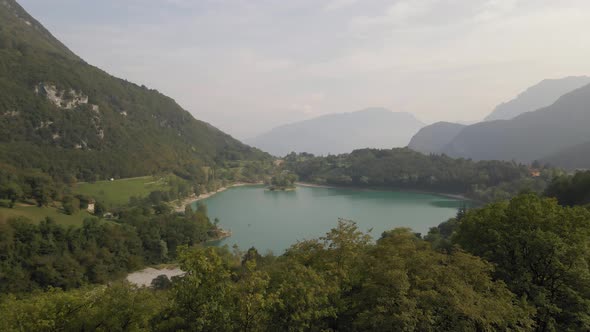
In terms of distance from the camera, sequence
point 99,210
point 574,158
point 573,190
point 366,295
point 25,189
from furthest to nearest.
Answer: point 574,158
point 99,210
point 25,189
point 573,190
point 366,295

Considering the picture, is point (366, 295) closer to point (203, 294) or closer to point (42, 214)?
point (203, 294)

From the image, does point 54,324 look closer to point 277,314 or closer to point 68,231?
point 277,314

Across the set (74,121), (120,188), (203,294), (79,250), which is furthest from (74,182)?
(203,294)

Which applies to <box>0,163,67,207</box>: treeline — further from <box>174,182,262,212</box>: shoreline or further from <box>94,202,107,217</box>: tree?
<box>174,182,262,212</box>: shoreline

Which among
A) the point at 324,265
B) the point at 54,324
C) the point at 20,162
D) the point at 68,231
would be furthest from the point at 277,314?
the point at 20,162

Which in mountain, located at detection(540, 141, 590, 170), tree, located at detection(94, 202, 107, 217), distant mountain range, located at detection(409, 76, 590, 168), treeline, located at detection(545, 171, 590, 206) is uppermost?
distant mountain range, located at detection(409, 76, 590, 168)

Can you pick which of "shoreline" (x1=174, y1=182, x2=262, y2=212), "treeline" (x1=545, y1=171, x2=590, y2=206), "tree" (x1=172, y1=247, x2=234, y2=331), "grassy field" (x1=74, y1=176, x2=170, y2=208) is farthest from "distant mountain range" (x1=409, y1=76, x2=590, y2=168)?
"tree" (x1=172, y1=247, x2=234, y2=331)

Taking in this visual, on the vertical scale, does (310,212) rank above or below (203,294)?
below
